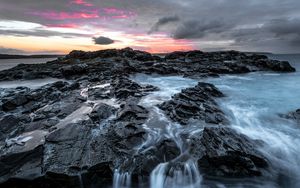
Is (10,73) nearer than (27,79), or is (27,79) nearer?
(27,79)

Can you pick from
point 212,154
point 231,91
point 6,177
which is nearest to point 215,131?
point 212,154

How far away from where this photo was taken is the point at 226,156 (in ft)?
21.7

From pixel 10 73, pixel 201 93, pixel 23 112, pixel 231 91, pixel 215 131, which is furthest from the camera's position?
pixel 10 73

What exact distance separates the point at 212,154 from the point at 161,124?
2792 mm

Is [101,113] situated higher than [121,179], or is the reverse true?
[101,113]

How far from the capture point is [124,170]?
6266mm

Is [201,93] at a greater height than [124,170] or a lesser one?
greater

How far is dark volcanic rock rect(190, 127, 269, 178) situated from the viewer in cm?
641

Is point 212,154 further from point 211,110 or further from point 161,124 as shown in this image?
point 211,110

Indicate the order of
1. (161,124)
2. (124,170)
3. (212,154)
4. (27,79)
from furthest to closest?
(27,79), (161,124), (212,154), (124,170)

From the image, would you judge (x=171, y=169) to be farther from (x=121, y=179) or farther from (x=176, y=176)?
(x=121, y=179)

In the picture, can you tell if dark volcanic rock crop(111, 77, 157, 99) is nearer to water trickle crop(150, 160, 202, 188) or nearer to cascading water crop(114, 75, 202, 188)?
cascading water crop(114, 75, 202, 188)

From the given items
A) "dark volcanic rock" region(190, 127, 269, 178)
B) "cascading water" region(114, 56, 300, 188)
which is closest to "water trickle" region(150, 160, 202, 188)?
"cascading water" region(114, 56, 300, 188)

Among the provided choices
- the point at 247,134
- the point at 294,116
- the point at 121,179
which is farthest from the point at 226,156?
the point at 294,116
